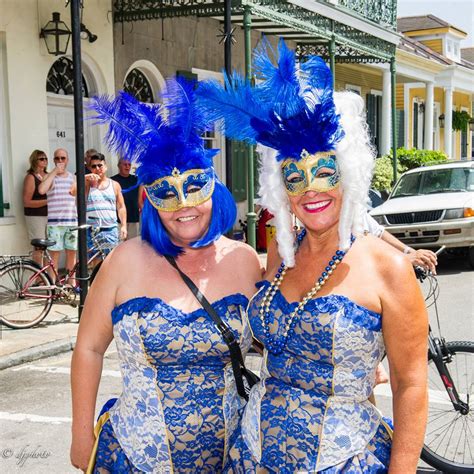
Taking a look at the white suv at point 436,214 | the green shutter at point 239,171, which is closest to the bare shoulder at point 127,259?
the white suv at point 436,214

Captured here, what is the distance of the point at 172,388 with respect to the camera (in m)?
2.47

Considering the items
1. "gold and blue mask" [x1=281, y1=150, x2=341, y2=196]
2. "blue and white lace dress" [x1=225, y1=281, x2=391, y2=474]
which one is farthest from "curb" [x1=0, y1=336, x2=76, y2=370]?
"gold and blue mask" [x1=281, y1=150, x2=341, y2=196]

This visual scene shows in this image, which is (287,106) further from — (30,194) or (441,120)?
(441,120)

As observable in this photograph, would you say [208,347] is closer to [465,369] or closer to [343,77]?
[465,369]

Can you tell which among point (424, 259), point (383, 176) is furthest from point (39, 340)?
point (383, 176)

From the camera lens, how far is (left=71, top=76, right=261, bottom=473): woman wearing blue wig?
2.47m

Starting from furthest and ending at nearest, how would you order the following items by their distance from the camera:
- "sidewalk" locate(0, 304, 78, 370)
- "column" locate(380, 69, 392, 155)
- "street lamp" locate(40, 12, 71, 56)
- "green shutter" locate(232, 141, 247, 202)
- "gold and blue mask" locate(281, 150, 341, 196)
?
"column" locate(380, 69, 392, 155) → "green shutter" locate(232, 141, 247, 202) → "street lamp" locate(40, 12, 71, 56) → "sidewalk" locate(0, 304, 78, 370) → "gold and blue mask" locate(281, 150, 341, 196)

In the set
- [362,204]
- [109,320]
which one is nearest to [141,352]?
[109,320]

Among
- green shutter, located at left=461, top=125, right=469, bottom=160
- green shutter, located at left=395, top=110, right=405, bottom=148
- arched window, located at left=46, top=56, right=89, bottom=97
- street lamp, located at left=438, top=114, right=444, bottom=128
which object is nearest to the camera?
arched window, located at left=46, top=56, right=89, bottom=97

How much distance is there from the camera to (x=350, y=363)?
220 centimetres

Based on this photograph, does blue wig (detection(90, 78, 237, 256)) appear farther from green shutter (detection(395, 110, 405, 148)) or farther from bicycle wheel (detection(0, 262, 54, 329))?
green shutter (detection(395, 110, 405, 148))

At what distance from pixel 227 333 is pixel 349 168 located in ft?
2.24

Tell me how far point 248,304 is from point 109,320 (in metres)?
0.49

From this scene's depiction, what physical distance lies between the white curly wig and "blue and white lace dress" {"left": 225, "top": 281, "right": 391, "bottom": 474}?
257 mm
